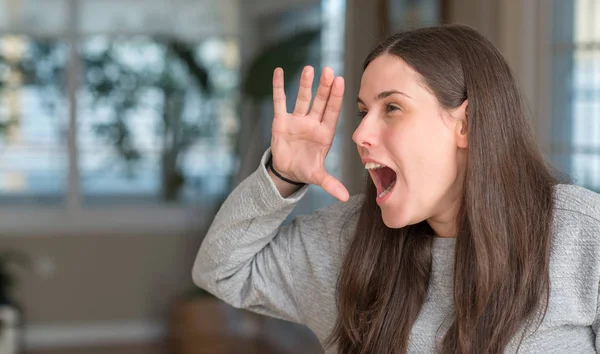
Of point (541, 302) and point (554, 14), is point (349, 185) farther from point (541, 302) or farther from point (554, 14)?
point (541, 302)

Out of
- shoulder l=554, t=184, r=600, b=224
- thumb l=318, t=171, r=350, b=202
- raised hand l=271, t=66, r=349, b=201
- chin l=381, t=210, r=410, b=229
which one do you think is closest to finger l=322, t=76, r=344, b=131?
raised hand l=271, t=66, r=349, b=201

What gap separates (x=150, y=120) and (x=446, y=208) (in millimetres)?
4501

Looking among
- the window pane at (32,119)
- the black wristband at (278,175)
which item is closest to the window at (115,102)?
the window pane at (32,119)

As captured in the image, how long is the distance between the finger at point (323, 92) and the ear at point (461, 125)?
25cm

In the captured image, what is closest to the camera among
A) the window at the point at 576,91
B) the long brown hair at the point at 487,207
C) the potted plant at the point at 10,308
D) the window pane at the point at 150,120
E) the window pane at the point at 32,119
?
the long brown hair at the point at 487,207

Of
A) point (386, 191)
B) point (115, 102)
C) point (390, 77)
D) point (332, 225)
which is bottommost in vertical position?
point (115, 102)

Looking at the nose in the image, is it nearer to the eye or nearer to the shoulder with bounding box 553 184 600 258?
the eye

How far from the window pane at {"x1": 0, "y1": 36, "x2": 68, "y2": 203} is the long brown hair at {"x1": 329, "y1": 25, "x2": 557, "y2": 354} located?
4.59m

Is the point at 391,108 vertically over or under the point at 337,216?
over

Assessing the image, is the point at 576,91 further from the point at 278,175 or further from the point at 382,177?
the point at 278,175

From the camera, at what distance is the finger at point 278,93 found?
59.8 inches

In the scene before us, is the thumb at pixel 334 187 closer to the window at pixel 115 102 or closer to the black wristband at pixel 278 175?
the black wristband at pixel 278 175

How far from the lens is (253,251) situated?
1.69 m

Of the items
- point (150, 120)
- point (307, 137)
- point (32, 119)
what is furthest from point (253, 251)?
point (32, 119)
